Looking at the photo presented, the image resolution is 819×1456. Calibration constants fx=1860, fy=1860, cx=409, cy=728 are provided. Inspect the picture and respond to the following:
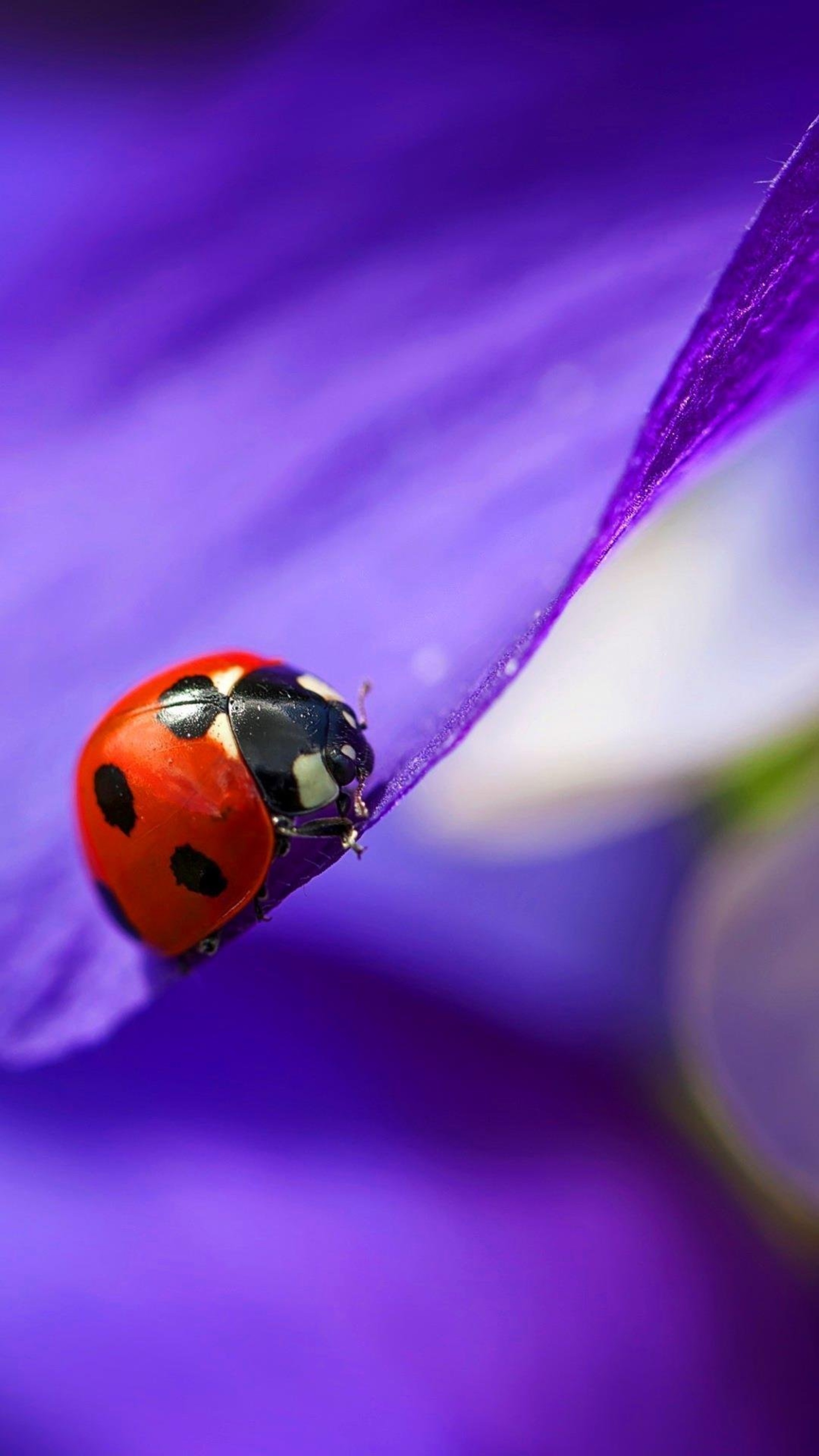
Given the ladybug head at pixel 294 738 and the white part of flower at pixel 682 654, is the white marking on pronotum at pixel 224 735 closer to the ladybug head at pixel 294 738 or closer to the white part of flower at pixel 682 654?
the ladybug head at pixel 294 738

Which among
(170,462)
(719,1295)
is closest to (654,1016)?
(719,1295)

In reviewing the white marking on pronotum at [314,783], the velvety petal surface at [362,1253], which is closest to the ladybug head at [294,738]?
the white marking on pronotum at [314,783]

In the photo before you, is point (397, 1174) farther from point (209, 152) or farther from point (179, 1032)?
point (209, 152)

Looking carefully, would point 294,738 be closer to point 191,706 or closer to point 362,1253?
point 191,706

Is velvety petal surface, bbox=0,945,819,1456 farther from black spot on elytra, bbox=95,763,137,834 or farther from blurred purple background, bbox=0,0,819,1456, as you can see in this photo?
black spot on elytra, bbox=95,763,137,834

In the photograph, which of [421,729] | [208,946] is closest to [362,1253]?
[208,946]

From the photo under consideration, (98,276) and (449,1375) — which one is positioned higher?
(98,276)

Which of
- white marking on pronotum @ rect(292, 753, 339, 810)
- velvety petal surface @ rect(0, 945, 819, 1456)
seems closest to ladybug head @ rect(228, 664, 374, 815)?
white marking on pronotum @ rect(292, 753, 339, 810)
